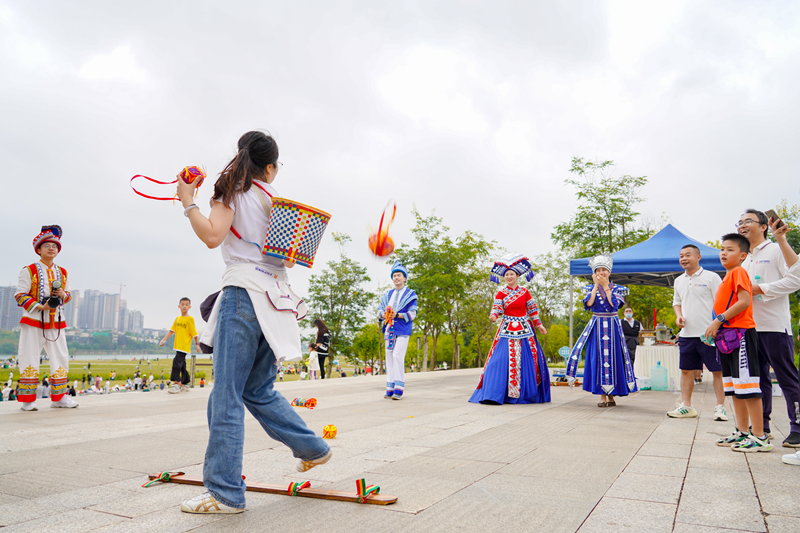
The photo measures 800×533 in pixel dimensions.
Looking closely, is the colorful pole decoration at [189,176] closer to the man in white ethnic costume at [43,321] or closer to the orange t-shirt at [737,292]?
the orange t-shirt at [737,292]

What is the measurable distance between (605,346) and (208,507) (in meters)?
6.30

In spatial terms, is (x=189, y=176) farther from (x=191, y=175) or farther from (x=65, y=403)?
(x=65, y=403)

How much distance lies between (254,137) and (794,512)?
10.6ft

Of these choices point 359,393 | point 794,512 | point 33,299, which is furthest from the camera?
point 359,393

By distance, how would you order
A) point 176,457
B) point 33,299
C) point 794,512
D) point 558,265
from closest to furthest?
1. point 794,512
2. point 176,457
3. point 33,299
4. point 558,265

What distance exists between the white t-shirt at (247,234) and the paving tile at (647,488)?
2.25 m

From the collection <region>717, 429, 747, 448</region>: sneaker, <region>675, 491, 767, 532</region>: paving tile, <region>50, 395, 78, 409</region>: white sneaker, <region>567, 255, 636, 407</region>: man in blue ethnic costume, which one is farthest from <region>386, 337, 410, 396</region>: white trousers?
<region>675, 491, 767, 532</region>: paving tile

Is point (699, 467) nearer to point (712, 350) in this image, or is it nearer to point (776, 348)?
point (776, 348)

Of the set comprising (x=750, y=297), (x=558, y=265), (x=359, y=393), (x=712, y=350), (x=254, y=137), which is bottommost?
(x=359, y=393)

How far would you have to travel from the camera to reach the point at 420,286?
24.6 metres

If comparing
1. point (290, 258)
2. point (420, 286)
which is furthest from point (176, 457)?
point (420, 286)

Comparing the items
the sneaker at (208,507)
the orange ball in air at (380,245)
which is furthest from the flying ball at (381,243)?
the sneaker at (208,507)

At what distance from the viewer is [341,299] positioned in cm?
2902

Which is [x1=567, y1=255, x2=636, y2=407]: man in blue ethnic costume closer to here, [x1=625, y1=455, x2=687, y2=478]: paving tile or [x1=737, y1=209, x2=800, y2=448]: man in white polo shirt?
[x1=737, y1=209, x2=800, y2=448]: man in white polo shirt
